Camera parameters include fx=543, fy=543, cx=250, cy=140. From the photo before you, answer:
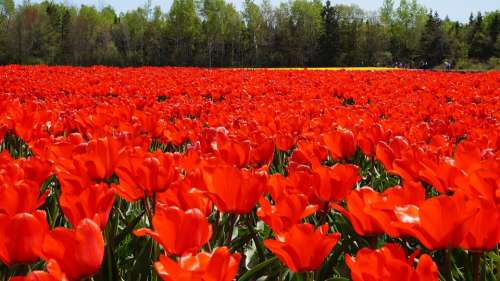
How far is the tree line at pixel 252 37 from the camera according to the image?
6231 cm

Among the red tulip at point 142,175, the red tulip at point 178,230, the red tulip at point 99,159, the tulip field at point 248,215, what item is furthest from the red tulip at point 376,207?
the red tulip at point 99,159

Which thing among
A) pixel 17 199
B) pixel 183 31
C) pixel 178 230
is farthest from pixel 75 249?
pixel 183 31

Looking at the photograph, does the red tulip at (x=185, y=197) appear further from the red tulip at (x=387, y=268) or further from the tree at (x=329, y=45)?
the tree at (x=329, y=45)

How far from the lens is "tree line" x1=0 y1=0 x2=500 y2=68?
6231 cm

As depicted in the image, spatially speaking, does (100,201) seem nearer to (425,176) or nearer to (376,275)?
(376,275)

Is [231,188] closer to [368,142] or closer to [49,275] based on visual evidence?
[49,275]

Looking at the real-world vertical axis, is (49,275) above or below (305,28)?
→ below

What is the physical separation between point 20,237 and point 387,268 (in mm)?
703

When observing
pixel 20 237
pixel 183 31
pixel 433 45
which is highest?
pixel 183 31

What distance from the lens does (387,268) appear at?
89 centimetres

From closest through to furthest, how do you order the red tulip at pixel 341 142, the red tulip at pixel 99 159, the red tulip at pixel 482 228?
1. the red tulip at pixel 482 228
2. the red tulip at pixel 99 159
3. the red tulip at pixel 341 142

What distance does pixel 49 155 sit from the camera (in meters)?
2.09

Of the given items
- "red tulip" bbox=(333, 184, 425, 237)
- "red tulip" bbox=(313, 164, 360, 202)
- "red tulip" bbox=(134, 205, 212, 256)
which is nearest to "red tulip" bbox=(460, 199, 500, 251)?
"red tulip" bbox=(333, 184, 425, 237)

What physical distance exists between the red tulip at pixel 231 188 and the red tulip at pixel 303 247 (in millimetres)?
315
